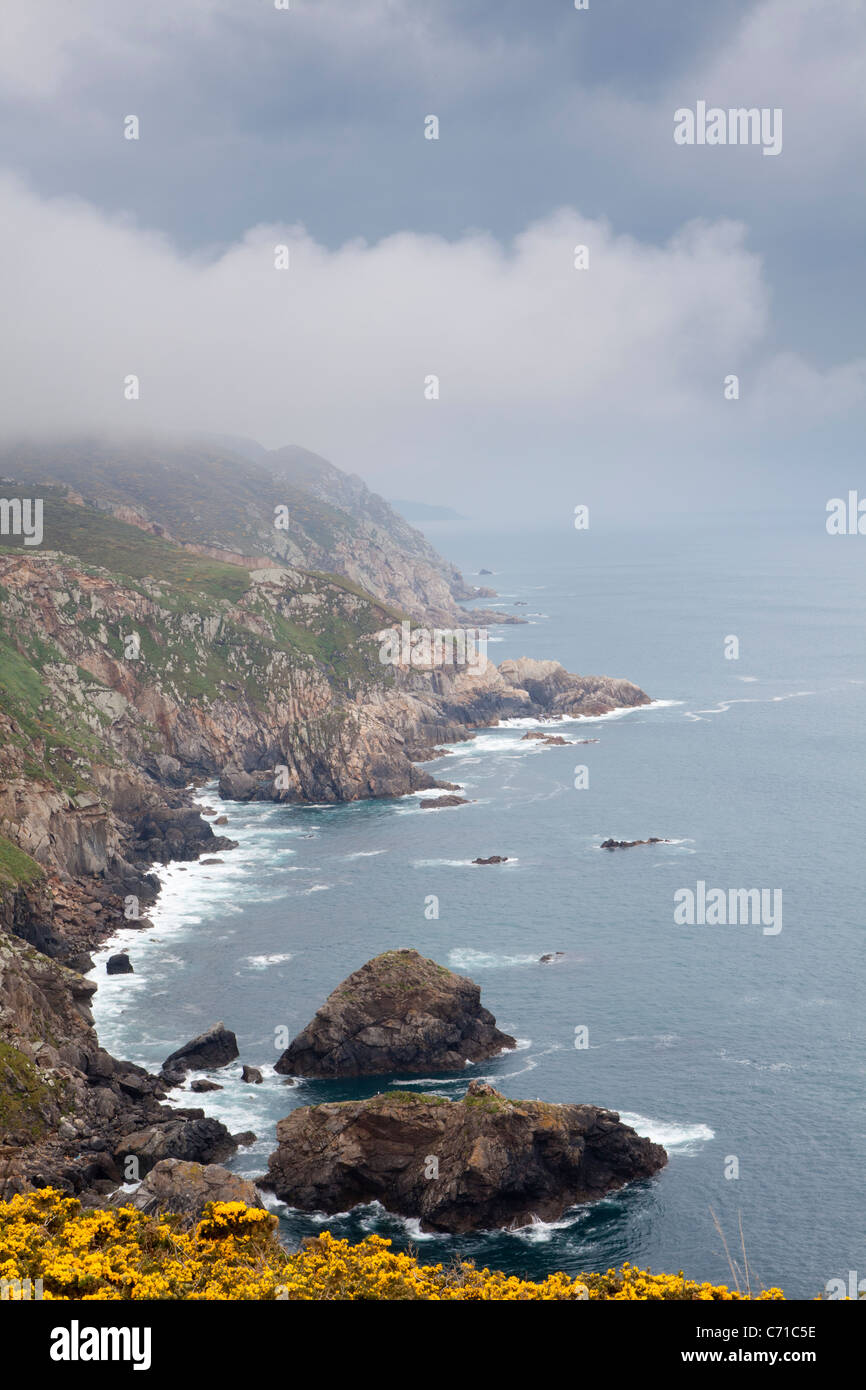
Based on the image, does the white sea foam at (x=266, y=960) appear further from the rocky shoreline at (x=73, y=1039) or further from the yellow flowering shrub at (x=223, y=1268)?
the yellow flowering shrub at (x=223, y=1268)

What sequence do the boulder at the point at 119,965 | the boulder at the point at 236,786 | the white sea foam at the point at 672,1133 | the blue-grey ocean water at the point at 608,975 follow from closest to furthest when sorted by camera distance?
1. the blue-grey ocean water at the point at 608,975
2. the white sea foam at the point at 672,1133
3. the boulder at the point at 119,965
4. the boulder at the point at 236,786

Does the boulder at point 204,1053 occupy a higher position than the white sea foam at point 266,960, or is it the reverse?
the white sea foam at point 266,960

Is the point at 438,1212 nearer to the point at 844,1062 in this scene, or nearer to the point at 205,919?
the point at 844,1062

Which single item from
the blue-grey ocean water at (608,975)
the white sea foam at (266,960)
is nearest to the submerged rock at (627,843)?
the blue-grey ocean water at (608,975)

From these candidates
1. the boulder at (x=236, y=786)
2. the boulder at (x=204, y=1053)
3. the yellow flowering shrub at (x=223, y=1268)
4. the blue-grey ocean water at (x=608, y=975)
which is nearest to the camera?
the yellow flowering shrub at (x=223, y=1268)

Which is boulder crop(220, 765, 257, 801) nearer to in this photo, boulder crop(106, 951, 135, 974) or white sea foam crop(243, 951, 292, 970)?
white sea foam crop(243, 951, 292, 970)

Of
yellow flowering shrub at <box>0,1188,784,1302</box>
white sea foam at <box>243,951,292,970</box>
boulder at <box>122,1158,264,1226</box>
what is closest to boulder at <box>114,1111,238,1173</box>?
boulder at <box>122,1158,264,1226</box>

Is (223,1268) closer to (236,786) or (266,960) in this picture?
(266,960)

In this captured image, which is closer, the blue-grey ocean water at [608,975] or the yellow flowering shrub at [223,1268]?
the yellow flowering shrub at [223,1268]
